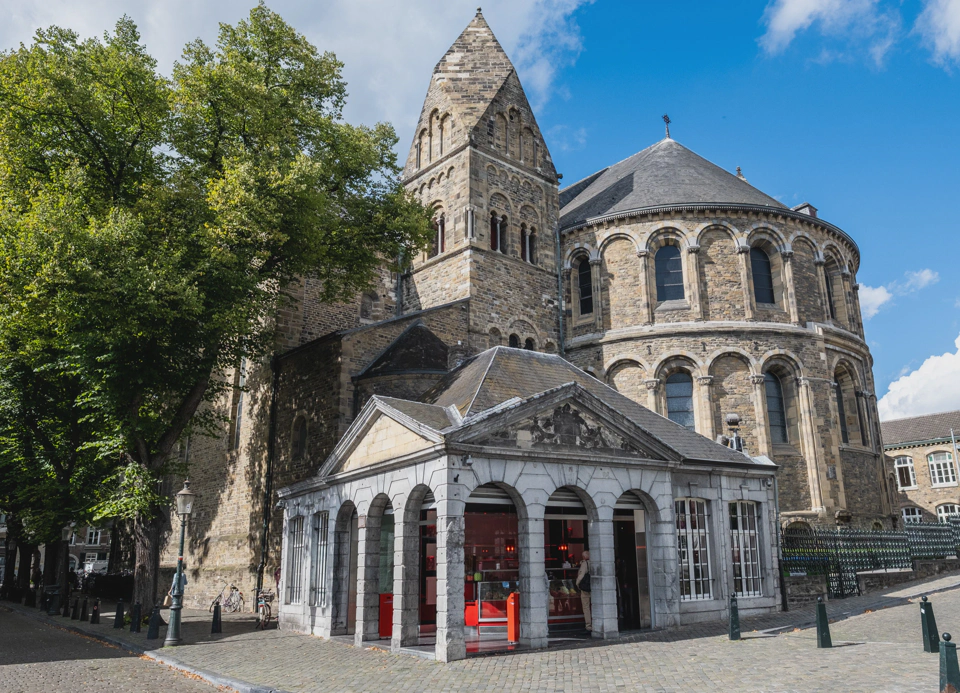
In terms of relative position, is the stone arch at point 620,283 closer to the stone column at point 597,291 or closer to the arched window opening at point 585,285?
the stone column at point 597,291

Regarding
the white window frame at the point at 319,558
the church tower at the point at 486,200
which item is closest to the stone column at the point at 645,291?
the church tower at the point at 486,200

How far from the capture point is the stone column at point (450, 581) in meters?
11.0

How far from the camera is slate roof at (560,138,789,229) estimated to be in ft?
90.0

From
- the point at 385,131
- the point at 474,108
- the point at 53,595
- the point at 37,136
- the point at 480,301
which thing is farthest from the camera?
the point at 474,108

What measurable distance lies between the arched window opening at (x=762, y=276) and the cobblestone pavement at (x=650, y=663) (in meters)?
14.1

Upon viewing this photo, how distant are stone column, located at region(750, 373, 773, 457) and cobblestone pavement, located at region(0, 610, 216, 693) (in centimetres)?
1975

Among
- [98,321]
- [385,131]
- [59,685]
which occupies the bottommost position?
[59,685]

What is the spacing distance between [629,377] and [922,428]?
34.8 m

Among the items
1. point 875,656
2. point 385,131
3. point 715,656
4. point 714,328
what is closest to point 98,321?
point 385,131

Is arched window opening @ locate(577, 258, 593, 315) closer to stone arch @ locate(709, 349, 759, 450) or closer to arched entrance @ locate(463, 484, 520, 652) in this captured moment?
stone arch @ locate(709, 349, 759, 450)

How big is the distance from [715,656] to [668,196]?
2033cm

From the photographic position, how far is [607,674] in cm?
946

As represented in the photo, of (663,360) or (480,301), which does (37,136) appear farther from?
(663,360)

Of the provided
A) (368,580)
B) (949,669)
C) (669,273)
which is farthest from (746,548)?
(669,273)
